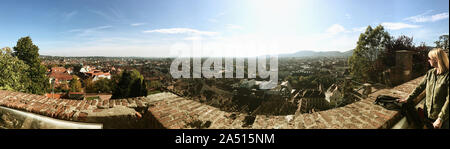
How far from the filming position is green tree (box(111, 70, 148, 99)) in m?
5.61

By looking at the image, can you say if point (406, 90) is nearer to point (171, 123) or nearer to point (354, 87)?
point (354, 87)

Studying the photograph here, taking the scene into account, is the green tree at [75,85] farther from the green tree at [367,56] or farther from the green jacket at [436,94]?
the green tree at [367,56]

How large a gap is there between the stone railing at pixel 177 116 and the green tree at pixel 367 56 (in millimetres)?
4533

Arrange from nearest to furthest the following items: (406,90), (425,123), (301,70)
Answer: (425,123) < (406,90) < (301,70)

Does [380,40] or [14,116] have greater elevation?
[380,40]

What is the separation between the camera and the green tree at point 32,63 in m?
4.44

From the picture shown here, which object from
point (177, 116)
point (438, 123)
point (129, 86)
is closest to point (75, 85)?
point (129, 86)

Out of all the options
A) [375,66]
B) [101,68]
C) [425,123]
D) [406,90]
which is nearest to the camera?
[425,123]

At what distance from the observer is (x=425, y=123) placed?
2.29 meters

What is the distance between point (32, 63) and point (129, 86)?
2.71 meters

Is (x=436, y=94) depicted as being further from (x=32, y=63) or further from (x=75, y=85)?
(x=32, y=63)

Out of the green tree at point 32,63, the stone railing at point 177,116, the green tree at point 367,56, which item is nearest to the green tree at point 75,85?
the green tree at point 32,63
